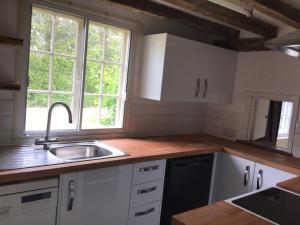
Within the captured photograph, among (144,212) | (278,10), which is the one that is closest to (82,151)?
(144,212)

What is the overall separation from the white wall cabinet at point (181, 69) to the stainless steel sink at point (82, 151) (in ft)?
2.10

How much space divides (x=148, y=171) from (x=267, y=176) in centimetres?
101

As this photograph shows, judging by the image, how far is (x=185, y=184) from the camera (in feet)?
8.02

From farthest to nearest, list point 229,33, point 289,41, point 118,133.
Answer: point 229,33 → point 118,133 → point 289,41

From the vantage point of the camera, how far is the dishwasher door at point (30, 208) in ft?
5.08

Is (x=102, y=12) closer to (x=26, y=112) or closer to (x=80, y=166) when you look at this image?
(x=26, y=112)

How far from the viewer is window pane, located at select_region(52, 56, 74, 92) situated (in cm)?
226

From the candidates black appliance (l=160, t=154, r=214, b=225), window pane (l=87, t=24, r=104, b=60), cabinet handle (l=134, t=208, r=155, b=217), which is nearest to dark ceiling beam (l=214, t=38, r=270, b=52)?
black appliance (l=160, t=154, r=214, b=225)

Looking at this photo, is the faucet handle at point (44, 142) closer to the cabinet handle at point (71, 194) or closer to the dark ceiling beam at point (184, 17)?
the cabinet handle at point (71, 194)

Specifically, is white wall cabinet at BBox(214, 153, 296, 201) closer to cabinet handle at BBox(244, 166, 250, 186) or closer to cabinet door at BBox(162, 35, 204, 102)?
cabinet handle at BBox(244, 166, 250, 186)

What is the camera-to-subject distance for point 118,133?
2.67m

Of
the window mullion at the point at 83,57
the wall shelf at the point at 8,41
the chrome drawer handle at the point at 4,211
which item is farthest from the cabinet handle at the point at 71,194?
the wall shelf at the point at 8,41

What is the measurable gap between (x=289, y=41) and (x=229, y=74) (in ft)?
6.44

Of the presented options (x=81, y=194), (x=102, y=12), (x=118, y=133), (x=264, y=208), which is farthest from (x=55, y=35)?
(x=264, y=208)
